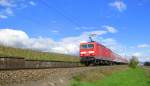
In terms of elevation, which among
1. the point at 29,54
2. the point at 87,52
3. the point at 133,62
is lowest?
the point at 133,62

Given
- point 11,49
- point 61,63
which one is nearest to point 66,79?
point 61,63

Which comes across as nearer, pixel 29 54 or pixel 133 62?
pixel 29 54

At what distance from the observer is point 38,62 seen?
30.2 meters

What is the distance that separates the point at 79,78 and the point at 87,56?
21.2 m

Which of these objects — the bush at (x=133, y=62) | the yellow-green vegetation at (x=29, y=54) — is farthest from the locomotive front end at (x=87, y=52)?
the bush at (x=133, y=62)

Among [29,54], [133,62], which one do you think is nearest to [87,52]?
[29,54]

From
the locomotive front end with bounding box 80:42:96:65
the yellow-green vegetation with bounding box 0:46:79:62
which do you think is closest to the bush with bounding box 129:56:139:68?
the yellow-green vegetation with bounding box 0:46:79:62

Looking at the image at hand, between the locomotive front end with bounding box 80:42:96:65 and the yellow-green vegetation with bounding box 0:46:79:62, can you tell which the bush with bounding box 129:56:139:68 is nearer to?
the yellow-green vegetation with bounding box 0:46:79:62

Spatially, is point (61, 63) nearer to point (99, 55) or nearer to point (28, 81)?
point (99, 55)

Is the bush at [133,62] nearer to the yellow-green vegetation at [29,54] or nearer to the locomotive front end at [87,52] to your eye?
the yellow-green vegetation at [29,54]

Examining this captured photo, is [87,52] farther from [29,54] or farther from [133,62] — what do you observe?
[133,62]

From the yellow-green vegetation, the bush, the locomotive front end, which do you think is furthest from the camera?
the bush

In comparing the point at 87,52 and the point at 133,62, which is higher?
the point at 87,52

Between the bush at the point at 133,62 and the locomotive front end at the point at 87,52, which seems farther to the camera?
the bush at the point at 133,62
